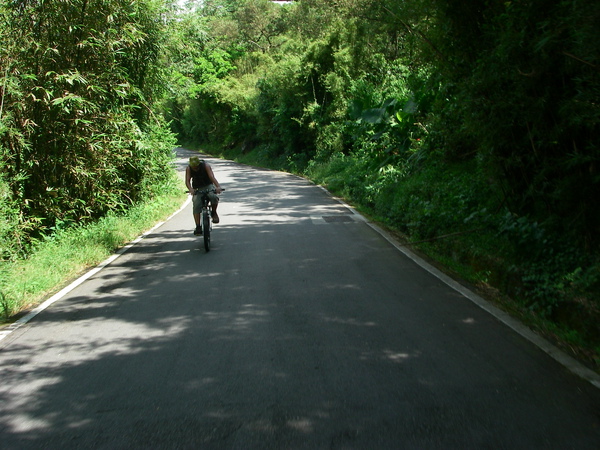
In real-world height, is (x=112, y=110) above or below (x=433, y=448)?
above

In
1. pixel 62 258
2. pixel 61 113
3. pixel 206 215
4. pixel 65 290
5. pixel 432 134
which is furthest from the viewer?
pixel 432 134

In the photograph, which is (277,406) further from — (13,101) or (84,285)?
(13,101)

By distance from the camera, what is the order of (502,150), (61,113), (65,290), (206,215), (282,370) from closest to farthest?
(282,370)
(502,150)
(65,290)
(206,215)
(61,113)

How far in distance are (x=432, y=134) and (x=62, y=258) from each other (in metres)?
9.49

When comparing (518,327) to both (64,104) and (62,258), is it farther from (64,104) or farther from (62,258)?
(64,104)

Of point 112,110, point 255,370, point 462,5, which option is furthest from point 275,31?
point 255,370

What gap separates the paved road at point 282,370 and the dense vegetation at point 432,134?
1.10 m

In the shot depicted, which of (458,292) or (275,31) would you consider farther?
(275,31)

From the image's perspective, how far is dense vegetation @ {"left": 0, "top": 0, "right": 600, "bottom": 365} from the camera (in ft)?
19.5

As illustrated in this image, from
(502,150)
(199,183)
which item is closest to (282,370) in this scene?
(502,150)

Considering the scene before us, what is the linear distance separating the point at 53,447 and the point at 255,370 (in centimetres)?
164

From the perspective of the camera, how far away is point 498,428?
11.5ft

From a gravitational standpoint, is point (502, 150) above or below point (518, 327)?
above

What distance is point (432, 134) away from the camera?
13984mm
